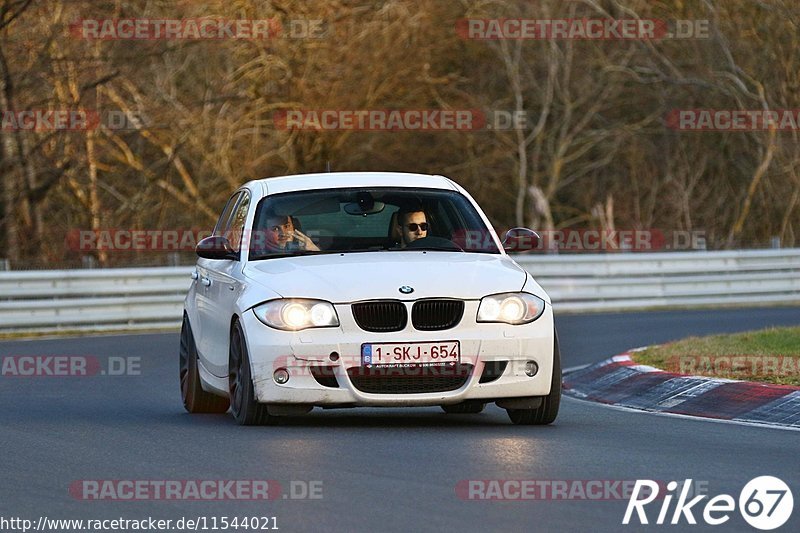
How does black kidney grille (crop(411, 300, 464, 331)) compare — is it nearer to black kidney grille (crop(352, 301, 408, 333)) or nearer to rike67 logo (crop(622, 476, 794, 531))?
black kidney grille (crop(352, 301, 408, 333))

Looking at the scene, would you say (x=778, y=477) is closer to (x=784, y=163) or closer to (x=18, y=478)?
(x=18, y=478)

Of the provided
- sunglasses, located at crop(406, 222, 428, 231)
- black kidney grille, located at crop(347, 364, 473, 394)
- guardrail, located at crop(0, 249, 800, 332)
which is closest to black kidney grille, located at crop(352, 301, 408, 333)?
black kidney grille, located at crop(347, 364, 473, 394)

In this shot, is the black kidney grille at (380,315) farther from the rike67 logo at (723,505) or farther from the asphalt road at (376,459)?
the rike67 logo at (723,505)

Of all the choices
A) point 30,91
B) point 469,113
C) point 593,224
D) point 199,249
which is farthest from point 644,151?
point 199,249

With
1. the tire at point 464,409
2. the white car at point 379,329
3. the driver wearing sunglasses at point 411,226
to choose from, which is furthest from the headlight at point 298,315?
the tire at point 464,409

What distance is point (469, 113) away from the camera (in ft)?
123

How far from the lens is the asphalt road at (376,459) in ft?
24.3

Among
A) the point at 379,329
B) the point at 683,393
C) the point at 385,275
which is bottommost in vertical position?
the point at 683,393

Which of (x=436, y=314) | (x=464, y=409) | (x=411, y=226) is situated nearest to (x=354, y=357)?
(x=436, y=314)

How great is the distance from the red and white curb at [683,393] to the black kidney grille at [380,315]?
245cm

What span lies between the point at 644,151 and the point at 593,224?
2033 mm

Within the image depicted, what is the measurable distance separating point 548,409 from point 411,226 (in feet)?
5.44

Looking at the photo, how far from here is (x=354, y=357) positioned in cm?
1033

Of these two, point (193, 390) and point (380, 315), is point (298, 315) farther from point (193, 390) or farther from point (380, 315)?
point (193, 390)
